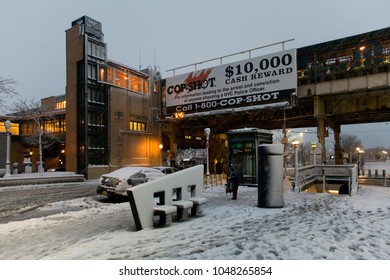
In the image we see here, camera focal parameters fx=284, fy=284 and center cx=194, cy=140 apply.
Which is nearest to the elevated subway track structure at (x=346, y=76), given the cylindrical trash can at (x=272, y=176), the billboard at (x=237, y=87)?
the billboard at (x=237, y=87)

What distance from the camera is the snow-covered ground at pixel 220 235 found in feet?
15.9

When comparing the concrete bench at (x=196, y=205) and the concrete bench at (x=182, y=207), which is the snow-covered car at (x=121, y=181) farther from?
the concrete bench at (x=182, y=207)

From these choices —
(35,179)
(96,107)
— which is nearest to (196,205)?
(35,179)

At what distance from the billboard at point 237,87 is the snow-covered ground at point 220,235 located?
1273cm

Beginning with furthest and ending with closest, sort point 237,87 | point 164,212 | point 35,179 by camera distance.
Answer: point 237,87 → point 35,179 → point 164,212

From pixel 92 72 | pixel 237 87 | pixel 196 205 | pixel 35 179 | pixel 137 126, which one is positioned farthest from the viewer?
pixel 137 126

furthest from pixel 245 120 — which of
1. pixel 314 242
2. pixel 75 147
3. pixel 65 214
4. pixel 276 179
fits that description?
pixel 314 242

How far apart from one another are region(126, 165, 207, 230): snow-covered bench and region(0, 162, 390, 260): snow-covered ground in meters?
0.33

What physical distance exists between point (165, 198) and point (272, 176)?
366 cm

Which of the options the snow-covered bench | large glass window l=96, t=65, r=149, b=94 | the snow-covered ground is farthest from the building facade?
the snow-covered bench

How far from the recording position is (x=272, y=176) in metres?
9.16

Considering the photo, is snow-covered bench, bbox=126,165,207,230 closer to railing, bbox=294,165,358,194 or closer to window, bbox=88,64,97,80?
railing, bbox=294,165,358,194

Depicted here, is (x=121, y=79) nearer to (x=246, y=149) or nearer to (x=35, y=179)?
(x=35, y=179)
